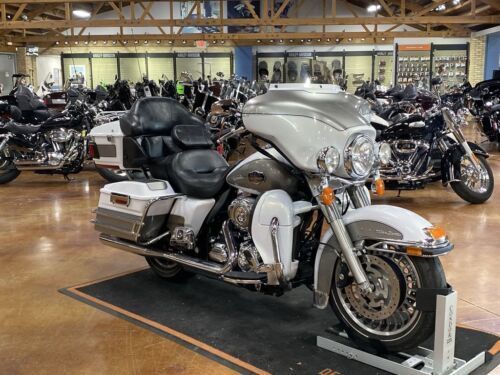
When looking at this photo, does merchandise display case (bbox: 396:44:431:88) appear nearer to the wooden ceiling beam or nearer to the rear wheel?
the wooden ceiling beam

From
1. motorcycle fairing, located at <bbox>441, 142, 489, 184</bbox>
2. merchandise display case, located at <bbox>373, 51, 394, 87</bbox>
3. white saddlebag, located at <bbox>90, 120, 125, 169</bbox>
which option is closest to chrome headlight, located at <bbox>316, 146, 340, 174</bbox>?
white saddlebag, located at <bbox>90, 120, 125, 169</bbox>

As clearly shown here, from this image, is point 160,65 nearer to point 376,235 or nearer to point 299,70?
point 299,70

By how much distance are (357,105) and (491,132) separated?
8476 mm

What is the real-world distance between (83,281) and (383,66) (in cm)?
1745

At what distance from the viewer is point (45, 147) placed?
291 inches

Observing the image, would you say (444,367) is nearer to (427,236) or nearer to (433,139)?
(427,236)

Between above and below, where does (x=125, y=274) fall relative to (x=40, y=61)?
below

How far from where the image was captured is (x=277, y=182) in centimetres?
256

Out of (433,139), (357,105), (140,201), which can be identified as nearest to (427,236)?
(357,105)

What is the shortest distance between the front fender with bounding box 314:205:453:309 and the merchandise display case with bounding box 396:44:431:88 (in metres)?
16.7

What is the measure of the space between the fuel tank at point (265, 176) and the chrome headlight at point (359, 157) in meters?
0.30

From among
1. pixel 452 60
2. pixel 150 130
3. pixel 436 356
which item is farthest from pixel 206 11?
pixel 436 356

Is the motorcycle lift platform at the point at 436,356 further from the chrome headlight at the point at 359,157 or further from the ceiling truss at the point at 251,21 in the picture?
the ceiling truss at the point at 251,21

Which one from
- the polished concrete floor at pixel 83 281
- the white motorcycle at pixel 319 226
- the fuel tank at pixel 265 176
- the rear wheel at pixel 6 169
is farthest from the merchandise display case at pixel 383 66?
the fuel tank at pixel 265 176
